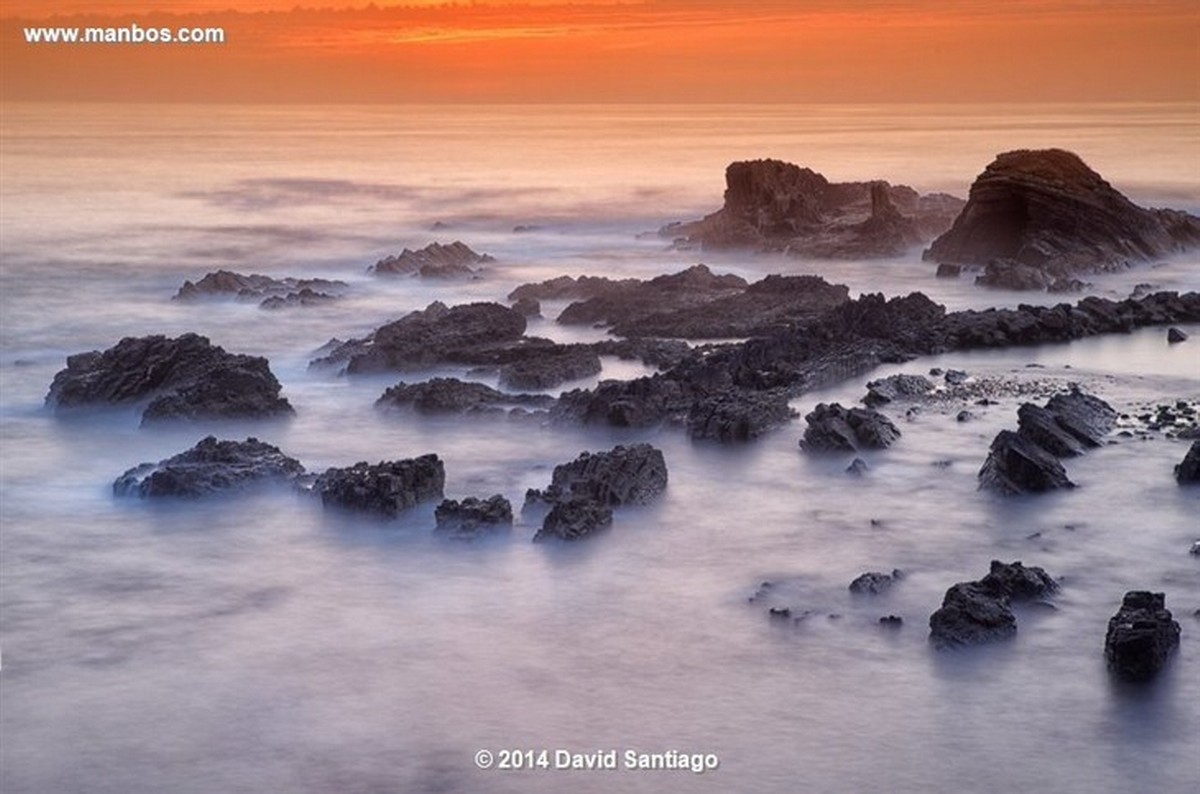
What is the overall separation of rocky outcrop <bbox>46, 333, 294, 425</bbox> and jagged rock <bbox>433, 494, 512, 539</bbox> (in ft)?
20.4

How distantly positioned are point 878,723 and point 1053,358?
1494 centimetres

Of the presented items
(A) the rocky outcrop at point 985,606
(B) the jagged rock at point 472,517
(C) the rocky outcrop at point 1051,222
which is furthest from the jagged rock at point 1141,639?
(C) the rocky outcrop at point 1051,222

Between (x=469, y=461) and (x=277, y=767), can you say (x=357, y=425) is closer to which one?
(x=469, y=461)

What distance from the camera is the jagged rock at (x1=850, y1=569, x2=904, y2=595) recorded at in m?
15.7

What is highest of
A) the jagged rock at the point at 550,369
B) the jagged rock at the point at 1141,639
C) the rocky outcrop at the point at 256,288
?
the rocky outcrop at the point at 256,288

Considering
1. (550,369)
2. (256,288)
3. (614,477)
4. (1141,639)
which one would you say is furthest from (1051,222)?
(1141,639)

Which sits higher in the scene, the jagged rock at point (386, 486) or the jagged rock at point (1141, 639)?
the jagged rock at point (386, 486)

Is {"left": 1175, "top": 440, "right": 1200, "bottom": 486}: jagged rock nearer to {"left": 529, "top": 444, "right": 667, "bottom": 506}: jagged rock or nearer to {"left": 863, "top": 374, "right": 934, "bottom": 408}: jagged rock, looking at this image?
{"left": 863, "top": 374, "right": 934, "bottom": 408}: jagged rock

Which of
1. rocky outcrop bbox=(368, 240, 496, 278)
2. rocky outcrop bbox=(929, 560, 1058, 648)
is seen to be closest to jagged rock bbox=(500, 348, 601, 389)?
rocky outcrop bbox=(929, 560, 1058, 648)

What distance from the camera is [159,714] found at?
1347 cm

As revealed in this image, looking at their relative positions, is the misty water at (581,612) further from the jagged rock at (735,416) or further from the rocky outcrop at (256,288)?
the rocky outcrop at (256,288)

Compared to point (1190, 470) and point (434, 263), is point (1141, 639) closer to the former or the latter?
point (1190, 470)

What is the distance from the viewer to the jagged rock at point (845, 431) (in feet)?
67.9

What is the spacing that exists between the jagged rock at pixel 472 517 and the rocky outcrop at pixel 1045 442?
568 centimetres
